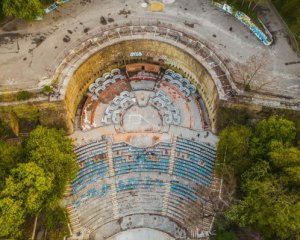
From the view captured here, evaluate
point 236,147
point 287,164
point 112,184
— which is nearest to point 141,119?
point 112,184

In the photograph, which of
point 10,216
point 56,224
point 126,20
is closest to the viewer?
point 10,216

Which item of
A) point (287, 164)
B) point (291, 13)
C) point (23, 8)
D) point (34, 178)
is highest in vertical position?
point (291, 13)

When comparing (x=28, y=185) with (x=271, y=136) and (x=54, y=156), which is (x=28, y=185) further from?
(x=271, y=136)

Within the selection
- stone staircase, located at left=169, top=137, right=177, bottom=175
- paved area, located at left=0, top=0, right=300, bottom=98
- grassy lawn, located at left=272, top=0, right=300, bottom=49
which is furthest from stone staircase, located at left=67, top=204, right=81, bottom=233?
grassy lawn, located at left=272, top=0, right=300, bottom=49

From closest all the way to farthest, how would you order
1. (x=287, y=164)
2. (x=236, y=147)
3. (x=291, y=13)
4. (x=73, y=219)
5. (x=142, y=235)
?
(x=287, y=164)
(x=236, y=147)
(x=73, y=219)
(x=142, y=235)
(x=291, y=13)

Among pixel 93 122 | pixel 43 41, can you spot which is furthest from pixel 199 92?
pixel 43 41

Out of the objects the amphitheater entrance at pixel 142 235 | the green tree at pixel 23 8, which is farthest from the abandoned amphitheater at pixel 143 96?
the green tree at pixel 23 8

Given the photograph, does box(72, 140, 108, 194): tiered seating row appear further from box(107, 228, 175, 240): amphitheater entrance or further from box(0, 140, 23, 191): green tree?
box(107, 228, 175, 240): amphitheater entrance

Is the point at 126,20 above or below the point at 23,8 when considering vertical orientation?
above

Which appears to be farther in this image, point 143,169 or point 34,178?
point 143,169
